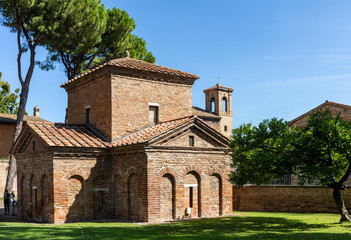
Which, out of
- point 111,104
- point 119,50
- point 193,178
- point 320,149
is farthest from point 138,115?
point 119,50

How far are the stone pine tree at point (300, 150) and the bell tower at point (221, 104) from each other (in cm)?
3454

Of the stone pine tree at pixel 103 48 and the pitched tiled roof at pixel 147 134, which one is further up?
the stone pine tree at pixel 103 48

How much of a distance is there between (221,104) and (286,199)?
98.2 ft

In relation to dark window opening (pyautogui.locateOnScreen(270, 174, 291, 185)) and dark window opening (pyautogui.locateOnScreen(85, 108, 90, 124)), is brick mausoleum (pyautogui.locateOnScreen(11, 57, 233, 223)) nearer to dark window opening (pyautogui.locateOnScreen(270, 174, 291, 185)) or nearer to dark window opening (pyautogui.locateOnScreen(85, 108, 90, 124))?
dark window opening (pyautogui.locateOnScreen(85, 108, 90, 124))

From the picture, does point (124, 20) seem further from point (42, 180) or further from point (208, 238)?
point (208, 238)

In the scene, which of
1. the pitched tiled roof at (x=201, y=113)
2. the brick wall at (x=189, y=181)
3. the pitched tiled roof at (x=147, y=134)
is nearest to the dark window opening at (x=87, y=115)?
the pitched tiled roof at (x=147, y=134)

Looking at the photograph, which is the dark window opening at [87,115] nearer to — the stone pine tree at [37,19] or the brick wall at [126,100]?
the brick wall at [126,100]

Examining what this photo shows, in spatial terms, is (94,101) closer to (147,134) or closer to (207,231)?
(147,134)

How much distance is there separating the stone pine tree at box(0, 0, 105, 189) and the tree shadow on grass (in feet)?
54.0

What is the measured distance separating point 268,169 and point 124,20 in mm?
20504

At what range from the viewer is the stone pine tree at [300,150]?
1273 centimetres

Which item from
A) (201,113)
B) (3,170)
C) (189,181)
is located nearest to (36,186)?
(189,181)

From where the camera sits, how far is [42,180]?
59.1 ft

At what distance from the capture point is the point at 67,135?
17.9 metres
